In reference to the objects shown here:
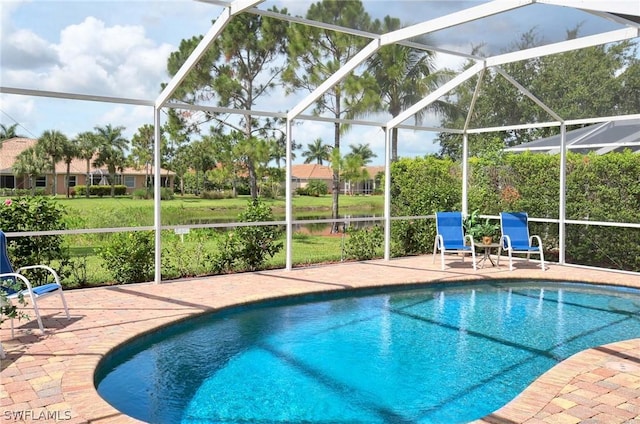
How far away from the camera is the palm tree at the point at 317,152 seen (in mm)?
14570

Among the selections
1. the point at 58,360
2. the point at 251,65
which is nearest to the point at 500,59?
the point at 251,65

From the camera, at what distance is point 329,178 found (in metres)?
14.5

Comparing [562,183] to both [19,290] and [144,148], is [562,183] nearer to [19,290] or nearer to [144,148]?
[144,148]

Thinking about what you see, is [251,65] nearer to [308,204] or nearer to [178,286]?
[308,204]

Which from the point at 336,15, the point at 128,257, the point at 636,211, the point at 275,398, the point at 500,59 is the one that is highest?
the point at 336,15

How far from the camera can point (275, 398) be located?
4.20 m

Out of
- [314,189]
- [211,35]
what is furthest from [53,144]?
[314,189]

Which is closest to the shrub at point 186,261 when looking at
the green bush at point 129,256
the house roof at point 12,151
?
the green bush at point 129,256

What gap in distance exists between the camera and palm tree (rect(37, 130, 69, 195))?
8422mm

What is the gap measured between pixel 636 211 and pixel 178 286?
7.90 metres

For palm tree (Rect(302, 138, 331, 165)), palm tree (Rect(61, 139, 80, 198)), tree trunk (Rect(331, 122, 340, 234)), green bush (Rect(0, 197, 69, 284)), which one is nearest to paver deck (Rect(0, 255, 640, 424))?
green bush (Rect(0, 197, 69, 284))

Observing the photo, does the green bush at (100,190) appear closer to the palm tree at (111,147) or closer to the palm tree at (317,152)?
the palm tree at (111,147)

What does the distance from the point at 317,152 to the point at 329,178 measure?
35.4 inches

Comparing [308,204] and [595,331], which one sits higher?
[308,204]
